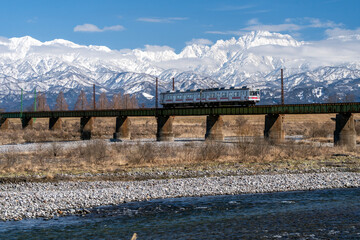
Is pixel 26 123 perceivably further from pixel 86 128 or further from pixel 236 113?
pixel 236 113

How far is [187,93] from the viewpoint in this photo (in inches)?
3221

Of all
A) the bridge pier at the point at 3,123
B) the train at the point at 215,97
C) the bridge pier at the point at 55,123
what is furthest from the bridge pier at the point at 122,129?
the bridge pier at the point at 3,123

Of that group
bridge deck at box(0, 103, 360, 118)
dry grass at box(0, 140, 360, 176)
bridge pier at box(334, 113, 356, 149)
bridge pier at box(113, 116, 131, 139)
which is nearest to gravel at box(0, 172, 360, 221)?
dry grass at box(0, 140, 360, 176)

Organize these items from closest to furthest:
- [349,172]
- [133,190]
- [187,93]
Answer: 1. [133,190]
2. [349,172]
3. [187,93]

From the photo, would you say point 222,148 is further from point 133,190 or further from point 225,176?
point 133,190

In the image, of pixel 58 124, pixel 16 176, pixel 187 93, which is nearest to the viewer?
pixel 16 176

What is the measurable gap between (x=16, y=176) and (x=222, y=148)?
21.0m

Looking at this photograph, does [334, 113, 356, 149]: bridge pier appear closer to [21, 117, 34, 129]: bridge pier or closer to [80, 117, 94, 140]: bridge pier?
[80, 117, 94, 140]: bridge pier

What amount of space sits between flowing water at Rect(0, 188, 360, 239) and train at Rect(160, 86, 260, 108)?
157 feet

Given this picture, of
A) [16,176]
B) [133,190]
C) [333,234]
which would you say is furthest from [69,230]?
[16,176]

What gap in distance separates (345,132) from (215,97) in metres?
25.6

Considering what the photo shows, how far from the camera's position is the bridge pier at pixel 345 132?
5581 cm

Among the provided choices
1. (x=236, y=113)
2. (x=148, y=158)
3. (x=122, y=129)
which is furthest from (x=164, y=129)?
(x=148, y=158)

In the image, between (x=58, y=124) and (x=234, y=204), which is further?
(x=58, y=124)
